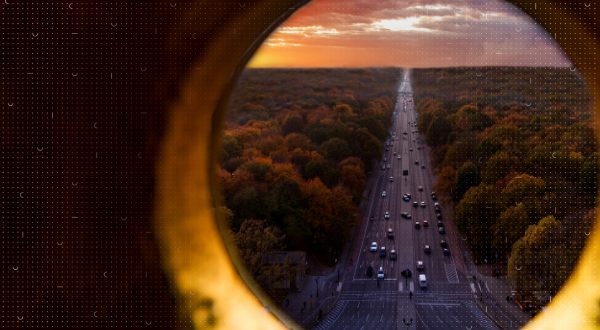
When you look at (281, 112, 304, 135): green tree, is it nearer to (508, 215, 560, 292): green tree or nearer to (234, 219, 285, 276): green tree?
(234, 219, 285, 276): green tree

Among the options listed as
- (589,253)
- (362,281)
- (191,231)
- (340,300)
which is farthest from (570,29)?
(362,281)

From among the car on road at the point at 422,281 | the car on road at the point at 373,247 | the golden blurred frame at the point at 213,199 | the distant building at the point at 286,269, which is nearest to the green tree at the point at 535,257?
the car on road at the point at 422,281

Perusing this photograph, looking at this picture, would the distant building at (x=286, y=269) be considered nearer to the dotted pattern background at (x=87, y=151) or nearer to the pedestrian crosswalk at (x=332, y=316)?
the pedestrian crosswalk at (x=332, y=316)

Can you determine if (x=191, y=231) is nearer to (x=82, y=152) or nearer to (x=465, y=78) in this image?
(x=82, y=152)

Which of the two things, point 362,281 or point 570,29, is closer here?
point 570,29

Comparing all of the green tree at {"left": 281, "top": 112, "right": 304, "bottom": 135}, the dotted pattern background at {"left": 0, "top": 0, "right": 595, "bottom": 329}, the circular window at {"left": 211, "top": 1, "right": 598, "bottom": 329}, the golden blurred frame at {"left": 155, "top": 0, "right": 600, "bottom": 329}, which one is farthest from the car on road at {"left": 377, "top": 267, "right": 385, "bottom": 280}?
the dotted pattern background at {"left": 0, "top": 0, "right": 595, "bottom": 329}

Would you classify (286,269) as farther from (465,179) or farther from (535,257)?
(465,179)
